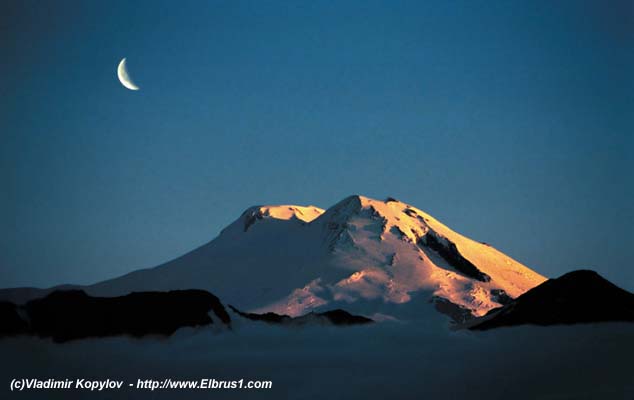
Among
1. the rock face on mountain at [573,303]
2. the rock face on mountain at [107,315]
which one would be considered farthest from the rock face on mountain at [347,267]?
the rock face on mountain at [107,315]

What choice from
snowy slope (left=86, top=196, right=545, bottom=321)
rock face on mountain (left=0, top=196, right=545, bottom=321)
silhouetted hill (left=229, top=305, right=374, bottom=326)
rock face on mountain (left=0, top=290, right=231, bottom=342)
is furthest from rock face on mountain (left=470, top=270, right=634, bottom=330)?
snowy slope (left=86, top=196, right=545, bottom=321)

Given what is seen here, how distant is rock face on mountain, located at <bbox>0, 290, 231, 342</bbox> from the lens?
55.5 metres

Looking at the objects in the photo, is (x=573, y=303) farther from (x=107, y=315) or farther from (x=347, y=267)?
(x=347, y=267)

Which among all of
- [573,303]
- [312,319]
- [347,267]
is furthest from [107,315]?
[347,267]

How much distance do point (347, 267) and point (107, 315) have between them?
9654cm

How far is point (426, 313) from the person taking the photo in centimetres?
13600

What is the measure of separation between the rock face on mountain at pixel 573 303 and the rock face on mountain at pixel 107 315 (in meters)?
22.4

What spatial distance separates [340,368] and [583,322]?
20442mm

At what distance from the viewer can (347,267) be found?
505ft

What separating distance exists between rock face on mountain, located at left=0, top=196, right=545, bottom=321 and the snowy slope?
0.20 meters

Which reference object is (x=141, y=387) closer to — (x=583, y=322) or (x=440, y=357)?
(x=440, y=357)

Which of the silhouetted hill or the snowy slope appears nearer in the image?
the silhouetted hill

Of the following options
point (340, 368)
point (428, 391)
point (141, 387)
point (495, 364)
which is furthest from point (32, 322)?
point (495, 364)

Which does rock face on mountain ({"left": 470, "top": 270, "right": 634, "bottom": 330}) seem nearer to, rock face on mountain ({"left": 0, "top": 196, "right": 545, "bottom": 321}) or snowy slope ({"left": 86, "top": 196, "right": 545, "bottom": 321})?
rock face on mountain ({"left": 0, "top": 196, "right": 545, "bottom": 321})
